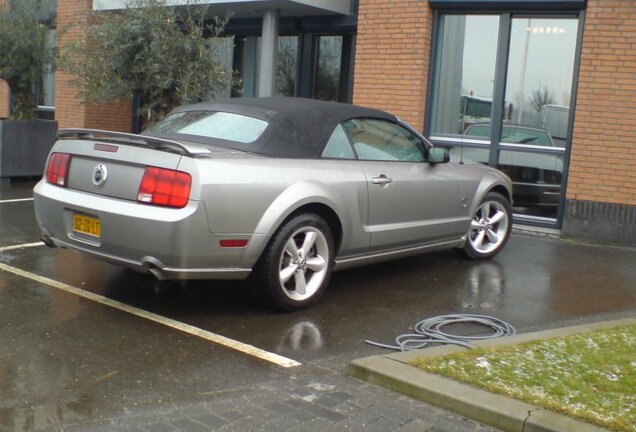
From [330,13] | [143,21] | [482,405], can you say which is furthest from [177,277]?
[330,13]

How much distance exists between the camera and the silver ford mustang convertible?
515 cm

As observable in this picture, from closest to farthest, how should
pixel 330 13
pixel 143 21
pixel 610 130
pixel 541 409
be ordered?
pixel 541 409, pixel 610 130, pixel 143 21, pixel 330 13

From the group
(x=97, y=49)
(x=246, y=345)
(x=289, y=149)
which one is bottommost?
(x=246, y=345)

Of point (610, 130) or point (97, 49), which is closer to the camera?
point (610, 130)

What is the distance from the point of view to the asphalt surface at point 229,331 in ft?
12.8

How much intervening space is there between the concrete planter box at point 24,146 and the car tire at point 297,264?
8.67 meters

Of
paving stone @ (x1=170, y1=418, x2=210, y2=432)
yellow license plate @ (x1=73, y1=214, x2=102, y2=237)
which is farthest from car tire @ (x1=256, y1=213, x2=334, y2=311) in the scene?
paving stone @ (x1=170, y1=418, x2=210, y2=432)

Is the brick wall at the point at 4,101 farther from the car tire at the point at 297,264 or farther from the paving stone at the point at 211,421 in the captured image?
the paving stone at the point at 211,421

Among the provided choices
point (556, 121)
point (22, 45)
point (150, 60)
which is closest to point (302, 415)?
point (150, 60)

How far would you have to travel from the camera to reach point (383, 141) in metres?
6.80

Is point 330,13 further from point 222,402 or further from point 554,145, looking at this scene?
point 222,402

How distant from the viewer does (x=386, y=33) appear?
35.2 feet

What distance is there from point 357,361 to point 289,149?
200 centimetres

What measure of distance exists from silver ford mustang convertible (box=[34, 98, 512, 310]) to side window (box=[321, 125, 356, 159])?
2 cm
